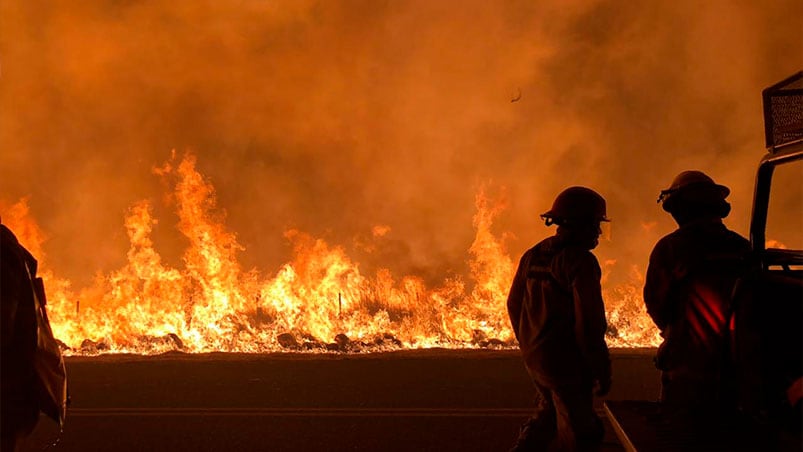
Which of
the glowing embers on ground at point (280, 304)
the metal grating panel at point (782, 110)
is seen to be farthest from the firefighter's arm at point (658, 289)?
the glowing embers on ground at point (280, 304)

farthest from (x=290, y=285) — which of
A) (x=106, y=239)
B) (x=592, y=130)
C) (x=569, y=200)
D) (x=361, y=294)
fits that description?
(x=569, y=200)

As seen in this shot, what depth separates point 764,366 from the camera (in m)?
2.38

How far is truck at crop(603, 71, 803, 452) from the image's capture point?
2285mm

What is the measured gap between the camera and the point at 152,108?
1527 cm

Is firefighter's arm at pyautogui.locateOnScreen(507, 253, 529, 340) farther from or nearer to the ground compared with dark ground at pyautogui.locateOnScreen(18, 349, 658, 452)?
farther from the ground

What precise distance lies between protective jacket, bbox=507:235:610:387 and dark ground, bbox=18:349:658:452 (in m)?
1.37

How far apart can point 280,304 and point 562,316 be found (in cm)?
950

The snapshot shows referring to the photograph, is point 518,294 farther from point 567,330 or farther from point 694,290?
point 694,290

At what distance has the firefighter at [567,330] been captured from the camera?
148 inches

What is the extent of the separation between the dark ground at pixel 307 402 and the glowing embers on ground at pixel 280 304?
1440mm

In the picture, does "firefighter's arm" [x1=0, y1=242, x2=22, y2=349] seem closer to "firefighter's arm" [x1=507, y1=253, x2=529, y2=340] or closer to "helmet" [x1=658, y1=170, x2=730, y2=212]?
"firefighter's arm" [x1=507, y1=253, x2=529, y2=340]

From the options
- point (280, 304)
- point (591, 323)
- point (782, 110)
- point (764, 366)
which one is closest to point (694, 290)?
point (591, 323)

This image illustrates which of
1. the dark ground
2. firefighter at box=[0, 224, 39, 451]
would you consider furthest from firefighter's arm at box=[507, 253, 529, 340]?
firefighter at box=[0, 224, 39, 451]

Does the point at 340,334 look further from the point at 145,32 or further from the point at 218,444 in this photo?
the point at 145,32
